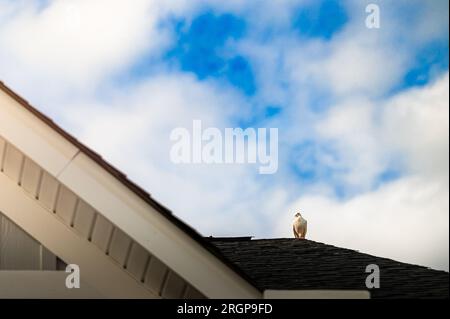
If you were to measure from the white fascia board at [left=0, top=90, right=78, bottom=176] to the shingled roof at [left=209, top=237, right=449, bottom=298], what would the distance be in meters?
2.94

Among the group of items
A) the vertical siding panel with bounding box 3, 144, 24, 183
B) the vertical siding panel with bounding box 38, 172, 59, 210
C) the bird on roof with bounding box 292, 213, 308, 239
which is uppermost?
the bird on roof with bounding box 292, 213, 308, 239

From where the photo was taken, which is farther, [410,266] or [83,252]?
[410,266]

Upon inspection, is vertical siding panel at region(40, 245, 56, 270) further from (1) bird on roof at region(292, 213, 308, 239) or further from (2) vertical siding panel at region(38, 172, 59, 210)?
(1) bird on roof at region(292, 213, 308, 239)

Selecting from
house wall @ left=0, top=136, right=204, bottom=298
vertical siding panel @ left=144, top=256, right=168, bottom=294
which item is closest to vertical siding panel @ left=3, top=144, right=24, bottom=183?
house wall @ left=0, top=136, right=204, bottom=298

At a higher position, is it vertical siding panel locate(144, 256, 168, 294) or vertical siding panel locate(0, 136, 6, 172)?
vertical siding panel locate(0, 136, 6, 172)

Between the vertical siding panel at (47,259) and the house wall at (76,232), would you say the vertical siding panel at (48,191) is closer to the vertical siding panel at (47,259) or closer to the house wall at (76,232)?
the house wall at (76,232)

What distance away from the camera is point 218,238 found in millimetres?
12625

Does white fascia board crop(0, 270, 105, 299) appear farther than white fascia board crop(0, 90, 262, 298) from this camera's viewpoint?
Yes

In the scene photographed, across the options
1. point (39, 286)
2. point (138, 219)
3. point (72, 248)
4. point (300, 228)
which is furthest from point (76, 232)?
point (300, 228)

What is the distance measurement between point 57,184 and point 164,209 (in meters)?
0.91

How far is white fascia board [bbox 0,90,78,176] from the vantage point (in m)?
5.79
